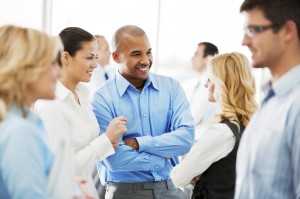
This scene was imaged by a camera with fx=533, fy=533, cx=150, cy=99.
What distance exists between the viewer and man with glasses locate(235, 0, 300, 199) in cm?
160

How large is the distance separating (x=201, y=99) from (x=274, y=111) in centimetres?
380

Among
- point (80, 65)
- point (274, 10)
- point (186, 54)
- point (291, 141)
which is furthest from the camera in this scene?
point (186, 54)

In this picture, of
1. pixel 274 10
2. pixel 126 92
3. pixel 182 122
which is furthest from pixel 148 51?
pixel 274 10

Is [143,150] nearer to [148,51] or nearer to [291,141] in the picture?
[148,51]

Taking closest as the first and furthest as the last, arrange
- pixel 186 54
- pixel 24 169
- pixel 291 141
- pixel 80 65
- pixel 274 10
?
pixel 24 169 < pixel 291 141 < pixel 274 10 < pixel 80 65 < pixel 186 54

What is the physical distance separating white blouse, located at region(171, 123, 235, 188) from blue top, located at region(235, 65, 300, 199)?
25.4 inches

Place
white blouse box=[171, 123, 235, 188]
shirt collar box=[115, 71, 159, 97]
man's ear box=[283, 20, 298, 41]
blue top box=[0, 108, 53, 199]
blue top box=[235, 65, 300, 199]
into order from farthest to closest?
shirt collar box=[115, 71, 159, 97]
white blouse box=[171, 123, 235, 188]
man's ear box=[283, 20, 298, 41]
blue top box=[235, 65, 300, 199]
blue top box=[0, 108, 53, 199]

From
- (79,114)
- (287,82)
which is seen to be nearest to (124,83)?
(79,114)

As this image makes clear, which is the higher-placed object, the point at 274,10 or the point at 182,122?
the point at 274,10

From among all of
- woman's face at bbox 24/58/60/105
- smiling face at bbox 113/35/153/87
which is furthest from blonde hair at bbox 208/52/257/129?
woman's face at bbox 24/58/60/105

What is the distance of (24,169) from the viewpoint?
147 centimetres

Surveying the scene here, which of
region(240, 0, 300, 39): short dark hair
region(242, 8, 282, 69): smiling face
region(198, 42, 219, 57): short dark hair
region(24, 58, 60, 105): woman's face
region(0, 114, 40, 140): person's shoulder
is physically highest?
region(240, 0, 300, 39): short dark hair

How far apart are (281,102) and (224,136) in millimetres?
761

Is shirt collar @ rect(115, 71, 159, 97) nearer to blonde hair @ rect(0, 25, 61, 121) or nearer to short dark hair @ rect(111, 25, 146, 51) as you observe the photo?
short dark hair @ rect(111, 25, 146, 51)
